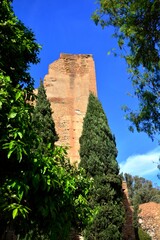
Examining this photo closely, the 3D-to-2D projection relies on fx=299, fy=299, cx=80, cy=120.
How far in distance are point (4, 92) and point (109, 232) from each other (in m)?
9.88

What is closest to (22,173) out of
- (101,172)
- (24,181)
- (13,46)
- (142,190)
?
(24,181)

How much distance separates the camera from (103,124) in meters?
15.5

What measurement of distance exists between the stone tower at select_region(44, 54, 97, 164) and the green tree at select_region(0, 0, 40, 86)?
36.8ft

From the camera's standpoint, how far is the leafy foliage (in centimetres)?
388

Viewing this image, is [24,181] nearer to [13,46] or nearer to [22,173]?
[22,173]

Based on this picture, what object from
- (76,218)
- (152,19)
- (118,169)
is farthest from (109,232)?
(152,19)

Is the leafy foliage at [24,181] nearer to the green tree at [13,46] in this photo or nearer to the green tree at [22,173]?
the green tree at [22,173]

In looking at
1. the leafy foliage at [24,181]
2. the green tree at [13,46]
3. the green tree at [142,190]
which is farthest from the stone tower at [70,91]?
the green tree at [142,190]

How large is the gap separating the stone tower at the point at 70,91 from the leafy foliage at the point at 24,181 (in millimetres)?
11813

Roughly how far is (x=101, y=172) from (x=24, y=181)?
10.3 metres

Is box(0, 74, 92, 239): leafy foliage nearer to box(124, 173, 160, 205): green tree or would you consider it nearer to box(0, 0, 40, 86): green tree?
box(0, 0, 40, 86): green tree

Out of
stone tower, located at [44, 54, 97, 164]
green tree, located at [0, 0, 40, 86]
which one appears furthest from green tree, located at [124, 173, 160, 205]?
green tree, located at [0, 0, 40, 86]

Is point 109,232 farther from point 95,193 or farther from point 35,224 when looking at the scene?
point 35,224

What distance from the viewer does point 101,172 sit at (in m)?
14.0
